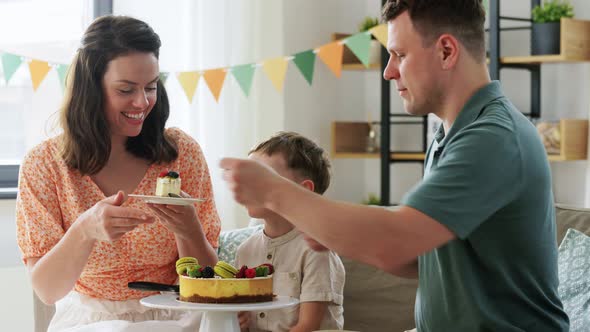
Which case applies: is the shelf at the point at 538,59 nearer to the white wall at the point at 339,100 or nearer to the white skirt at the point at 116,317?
the white wall at the point at 339,100

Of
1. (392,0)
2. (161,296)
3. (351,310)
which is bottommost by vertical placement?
(351,310)

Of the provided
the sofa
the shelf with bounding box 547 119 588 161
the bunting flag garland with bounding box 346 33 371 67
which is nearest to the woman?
the sofa

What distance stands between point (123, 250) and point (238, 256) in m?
0.30

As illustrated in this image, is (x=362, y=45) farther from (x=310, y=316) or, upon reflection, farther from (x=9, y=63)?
(x=310, y=316)

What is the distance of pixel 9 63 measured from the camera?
3.39m

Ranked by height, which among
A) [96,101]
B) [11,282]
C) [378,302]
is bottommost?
[11,282]

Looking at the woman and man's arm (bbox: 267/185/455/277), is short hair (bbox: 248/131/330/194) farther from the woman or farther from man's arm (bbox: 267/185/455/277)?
man's arm (bbox: 267/185/455/277)

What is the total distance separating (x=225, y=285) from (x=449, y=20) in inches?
29.3

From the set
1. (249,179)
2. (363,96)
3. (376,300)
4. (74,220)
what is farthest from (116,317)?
(363,96)

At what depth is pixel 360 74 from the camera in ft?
15.5

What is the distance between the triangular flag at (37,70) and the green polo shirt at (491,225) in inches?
85.5

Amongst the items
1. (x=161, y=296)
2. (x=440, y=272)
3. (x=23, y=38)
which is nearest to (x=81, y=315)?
(x=161, y=296)

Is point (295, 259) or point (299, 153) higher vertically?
point (299, 153)

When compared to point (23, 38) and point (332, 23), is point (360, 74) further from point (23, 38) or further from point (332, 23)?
point (23, 38)
